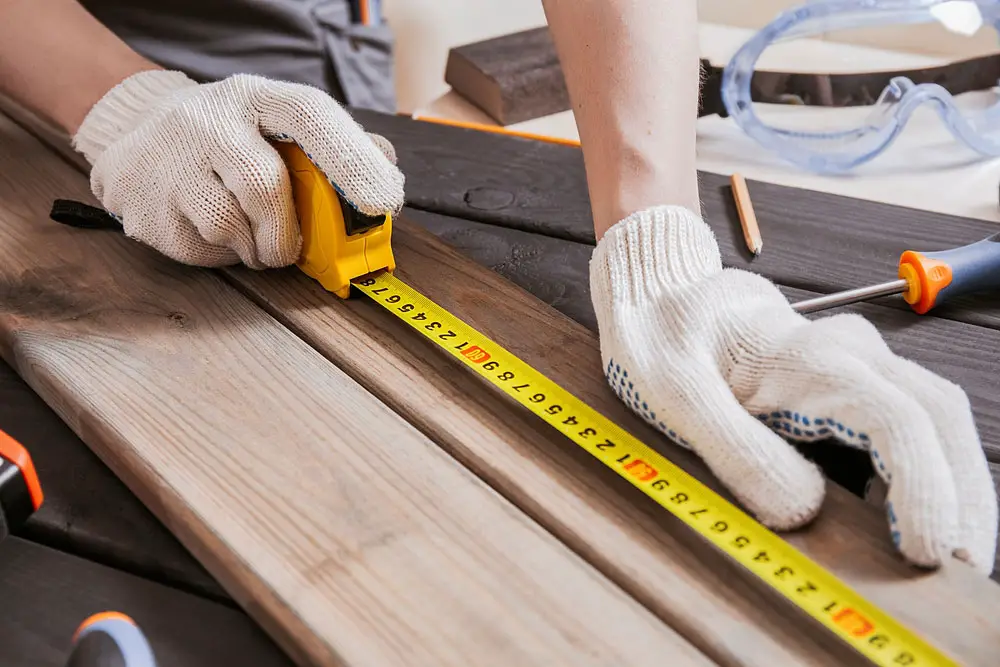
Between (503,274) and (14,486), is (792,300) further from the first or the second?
(14,486)

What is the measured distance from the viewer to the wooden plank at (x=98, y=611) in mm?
687

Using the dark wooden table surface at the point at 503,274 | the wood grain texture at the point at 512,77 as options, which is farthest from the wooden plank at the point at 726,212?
the wood grain texture at the point at 512,77

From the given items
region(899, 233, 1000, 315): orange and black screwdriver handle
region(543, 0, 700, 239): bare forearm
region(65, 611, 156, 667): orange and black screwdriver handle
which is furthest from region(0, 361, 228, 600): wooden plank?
region(899, 233, 1000, 315): orange and black screwdriver handle

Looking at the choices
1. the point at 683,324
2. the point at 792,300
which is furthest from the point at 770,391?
the point at 792,300

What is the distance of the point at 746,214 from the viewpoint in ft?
4.12

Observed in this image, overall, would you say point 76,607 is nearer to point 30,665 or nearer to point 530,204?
point 30,665

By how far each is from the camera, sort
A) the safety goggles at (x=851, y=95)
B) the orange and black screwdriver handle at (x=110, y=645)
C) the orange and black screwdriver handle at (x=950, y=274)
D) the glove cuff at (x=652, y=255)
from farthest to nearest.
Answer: the safety goggles at (x=851, y=95) < the orange and black screwdriver handle at (x=950, y=274) < the glove cuff at (x=652, y=255) < the orange and black screwdriver handle at (x=110, y=645)

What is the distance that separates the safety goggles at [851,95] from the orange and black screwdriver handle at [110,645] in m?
1.23

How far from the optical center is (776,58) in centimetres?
184

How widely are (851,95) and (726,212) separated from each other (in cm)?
50

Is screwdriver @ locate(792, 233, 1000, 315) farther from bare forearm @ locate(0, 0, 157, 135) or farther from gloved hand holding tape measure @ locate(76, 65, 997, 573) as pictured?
bare forearm @ locate(0, 0, 157, 135)

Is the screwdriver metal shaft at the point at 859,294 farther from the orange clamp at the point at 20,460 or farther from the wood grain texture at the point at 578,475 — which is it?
the orange clamp at the point at 20,460

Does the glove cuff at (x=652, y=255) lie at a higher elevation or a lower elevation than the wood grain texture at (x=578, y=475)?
higher

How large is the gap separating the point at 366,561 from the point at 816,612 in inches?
13.3
